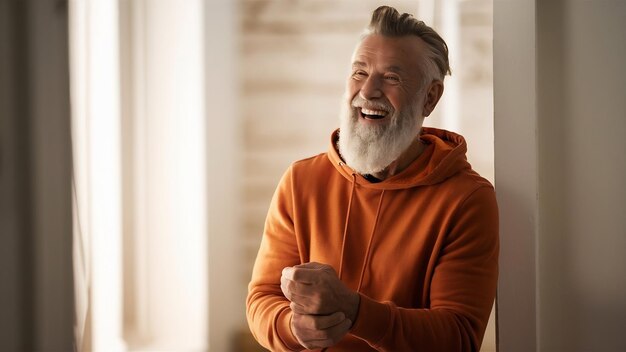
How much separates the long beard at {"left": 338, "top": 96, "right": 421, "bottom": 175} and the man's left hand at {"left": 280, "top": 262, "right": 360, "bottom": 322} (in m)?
0.32

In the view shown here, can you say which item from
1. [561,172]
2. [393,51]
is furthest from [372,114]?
[561,172]

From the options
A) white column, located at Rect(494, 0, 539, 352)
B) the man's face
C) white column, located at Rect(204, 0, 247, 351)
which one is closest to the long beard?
the man's face

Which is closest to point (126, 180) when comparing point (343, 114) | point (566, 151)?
point (343, 114)

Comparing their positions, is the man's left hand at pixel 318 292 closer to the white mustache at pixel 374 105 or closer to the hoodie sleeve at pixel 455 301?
the hoodie sleeve at pixel 455 301

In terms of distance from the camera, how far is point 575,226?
154 cm

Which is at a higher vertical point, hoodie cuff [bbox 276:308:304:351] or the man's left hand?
the man's left hand

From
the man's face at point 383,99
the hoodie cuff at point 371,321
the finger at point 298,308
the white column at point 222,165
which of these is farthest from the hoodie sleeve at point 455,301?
the white column at point 222,165

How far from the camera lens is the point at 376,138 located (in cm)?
137

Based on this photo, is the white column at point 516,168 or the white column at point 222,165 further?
the white column at point 222,165

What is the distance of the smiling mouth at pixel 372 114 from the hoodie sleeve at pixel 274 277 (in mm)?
260

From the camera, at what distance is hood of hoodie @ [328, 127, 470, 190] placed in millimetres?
1380

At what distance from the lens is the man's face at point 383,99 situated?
1.36m

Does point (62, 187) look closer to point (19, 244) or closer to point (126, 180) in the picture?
point (19, 244)

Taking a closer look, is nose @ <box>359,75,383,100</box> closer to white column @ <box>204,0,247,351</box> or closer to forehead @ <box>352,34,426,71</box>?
forehead @ <box>352,34,426,71</box>
